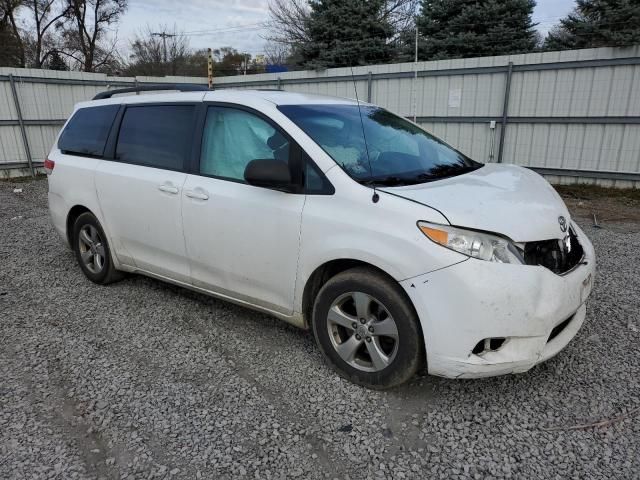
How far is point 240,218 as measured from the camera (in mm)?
3209

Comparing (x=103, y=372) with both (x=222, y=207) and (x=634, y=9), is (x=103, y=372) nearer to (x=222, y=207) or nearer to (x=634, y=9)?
(x=222, y=207)

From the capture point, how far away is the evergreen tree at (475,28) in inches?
578

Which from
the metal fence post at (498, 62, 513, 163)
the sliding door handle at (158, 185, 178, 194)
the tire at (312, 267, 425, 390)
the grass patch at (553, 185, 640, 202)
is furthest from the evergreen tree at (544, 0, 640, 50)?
the sliding door handle at (158, 185, 178, 194)

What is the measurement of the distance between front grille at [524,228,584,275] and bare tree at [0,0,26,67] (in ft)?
96.5

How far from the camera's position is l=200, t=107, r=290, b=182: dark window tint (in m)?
3.21

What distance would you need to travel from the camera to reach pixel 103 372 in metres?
3.13

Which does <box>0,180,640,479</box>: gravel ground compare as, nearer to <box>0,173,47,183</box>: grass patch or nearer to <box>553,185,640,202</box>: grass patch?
<box>553,185,640,202</box>: grass patch

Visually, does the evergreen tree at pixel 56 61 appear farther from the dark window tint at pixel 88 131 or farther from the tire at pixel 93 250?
the tire at pixel 93 250

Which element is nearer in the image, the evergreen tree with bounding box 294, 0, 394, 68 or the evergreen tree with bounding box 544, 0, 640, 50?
the evergreen tree with bounding box 544, 0, 640, 50

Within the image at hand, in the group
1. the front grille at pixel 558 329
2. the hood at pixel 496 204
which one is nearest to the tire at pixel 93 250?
the hood at pixel 496 204

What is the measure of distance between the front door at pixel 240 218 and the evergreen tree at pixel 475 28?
13.6m

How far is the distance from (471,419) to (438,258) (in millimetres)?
931

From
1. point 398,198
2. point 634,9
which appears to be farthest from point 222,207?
point 634,9

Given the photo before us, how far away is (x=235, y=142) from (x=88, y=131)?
6.58 ft
